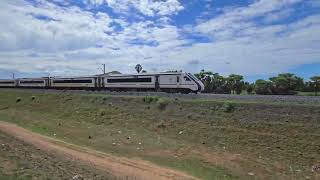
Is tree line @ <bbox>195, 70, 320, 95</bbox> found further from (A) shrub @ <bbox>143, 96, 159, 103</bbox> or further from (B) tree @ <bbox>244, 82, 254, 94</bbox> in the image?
(A) shrub @ <bbox>143, 96, 159, 103</bbox>

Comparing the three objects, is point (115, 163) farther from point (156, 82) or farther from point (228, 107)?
point (156, 82)

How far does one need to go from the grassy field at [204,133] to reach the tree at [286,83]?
109 feet

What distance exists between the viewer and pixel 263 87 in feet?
228

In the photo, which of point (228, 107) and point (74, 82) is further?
Answer: point (74, 82)

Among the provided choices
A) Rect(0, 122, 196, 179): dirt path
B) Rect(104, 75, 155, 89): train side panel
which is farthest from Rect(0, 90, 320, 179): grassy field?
Rect(104, 75, 155, 89): train side panel

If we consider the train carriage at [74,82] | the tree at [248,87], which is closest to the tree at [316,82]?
the tree at [248,87]

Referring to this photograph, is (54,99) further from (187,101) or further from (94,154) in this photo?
(94,154)

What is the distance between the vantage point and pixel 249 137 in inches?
1027

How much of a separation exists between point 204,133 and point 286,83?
141 feet

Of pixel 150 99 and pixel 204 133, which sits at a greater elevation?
pixel 150 99

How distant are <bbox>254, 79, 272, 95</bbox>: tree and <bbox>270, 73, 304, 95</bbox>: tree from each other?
717 mm

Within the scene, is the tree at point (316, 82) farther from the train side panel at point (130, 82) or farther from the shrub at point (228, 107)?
the shrub at point (228, 107)

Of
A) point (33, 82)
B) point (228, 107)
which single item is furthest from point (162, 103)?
point (33, 82)

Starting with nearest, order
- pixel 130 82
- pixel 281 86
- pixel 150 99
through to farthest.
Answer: pixel 150 99 → pixel 130 82 → pixel 281 86
